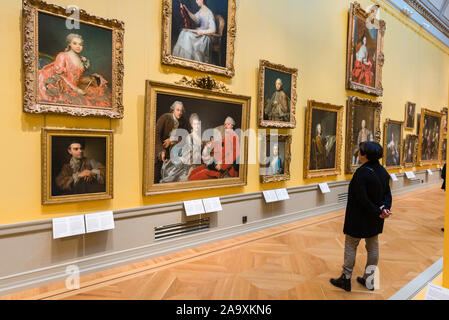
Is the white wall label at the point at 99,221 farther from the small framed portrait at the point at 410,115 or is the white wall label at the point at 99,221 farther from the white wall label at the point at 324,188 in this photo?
the small framed portrait at the point at 410,115

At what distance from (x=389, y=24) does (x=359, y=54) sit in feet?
8.52

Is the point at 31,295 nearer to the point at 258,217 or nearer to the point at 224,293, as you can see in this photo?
the point at 224,293

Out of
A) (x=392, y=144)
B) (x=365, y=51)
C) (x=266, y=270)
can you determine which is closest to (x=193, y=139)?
(x=266, y=270)

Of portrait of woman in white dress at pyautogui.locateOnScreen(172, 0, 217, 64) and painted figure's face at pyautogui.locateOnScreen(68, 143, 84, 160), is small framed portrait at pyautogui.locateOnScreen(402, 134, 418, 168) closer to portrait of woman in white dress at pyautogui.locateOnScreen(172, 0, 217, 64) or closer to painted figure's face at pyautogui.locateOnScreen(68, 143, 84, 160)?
portrait of woman in white dress at pyautogui.locateOnScreen(172, 0, 217, 64)

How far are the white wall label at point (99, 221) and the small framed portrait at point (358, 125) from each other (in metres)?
7.19

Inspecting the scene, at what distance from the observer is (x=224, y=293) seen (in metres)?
4.01

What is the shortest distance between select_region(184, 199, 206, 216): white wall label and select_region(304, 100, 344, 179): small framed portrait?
3443mm

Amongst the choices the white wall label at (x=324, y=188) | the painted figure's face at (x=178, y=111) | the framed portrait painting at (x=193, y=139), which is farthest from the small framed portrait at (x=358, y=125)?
the painted figure's face at (x=178, y=111)

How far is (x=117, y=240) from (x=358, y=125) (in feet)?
25.9

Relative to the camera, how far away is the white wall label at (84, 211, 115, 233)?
4414mm

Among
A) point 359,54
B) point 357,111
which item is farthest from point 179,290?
point 359,54

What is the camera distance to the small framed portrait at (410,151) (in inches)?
466

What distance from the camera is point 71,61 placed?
13.8 feet

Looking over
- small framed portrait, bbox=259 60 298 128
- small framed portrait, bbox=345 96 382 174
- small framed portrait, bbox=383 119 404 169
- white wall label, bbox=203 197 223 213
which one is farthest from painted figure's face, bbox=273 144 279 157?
small framed portrait, bbox=383 119 404 169
